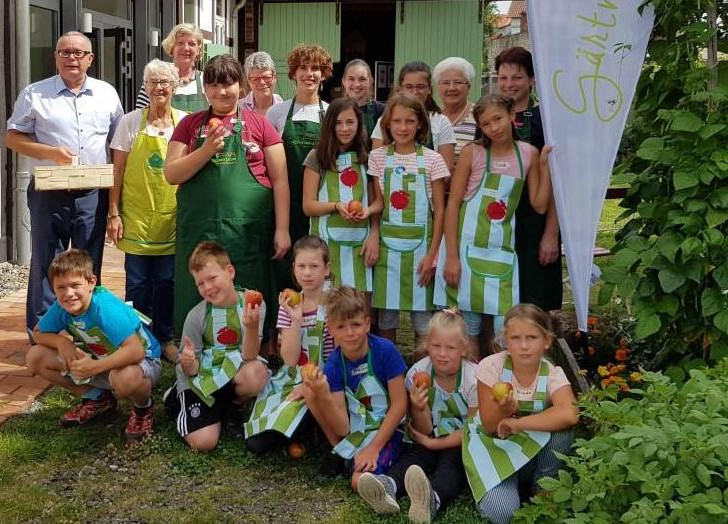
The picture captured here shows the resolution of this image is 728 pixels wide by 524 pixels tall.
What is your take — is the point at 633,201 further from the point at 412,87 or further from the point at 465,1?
the point at 465,1

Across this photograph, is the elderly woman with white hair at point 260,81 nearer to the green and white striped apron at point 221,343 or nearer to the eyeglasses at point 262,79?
the eyeglasses at point 262,79

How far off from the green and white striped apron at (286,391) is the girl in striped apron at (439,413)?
1.61ft

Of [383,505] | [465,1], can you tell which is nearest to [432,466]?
[383,505]

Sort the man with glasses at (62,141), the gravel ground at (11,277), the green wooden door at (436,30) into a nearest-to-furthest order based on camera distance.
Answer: the man with glasses at (62,141)
the gravel ground at (11,277)
the green wooden door at (436,30)

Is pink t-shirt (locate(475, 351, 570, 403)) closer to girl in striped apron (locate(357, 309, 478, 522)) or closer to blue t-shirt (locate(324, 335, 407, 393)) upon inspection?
girl in striped apron (locate(357, 309, 478, 522))

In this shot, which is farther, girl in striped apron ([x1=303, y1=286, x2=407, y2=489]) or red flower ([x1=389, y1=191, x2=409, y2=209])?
red flower ([x1=389, y1=191, x2=409, y2=209])

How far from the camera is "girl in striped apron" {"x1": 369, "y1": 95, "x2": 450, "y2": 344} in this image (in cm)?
434

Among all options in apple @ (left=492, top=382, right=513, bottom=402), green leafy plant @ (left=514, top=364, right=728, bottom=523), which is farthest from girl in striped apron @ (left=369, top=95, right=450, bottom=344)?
green leafy plant @ (left=514, top=364, right=728, bottom=523)

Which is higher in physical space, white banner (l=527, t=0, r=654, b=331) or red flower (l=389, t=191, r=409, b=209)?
white banner (l=527, t=0, r=654, b=331)

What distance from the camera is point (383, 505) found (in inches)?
134

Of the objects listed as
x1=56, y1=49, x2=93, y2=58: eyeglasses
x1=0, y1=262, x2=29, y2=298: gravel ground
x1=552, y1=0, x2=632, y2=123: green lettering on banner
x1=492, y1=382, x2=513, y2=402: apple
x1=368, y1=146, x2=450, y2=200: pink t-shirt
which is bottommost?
x1=0, y1=262, x2=29, y2=298: gravel ground

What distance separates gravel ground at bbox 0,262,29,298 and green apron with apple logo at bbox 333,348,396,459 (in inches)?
159

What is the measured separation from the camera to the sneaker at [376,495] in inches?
133

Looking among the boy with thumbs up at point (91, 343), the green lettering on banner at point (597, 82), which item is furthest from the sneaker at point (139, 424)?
the green lettering on banner at point (597, 82)
